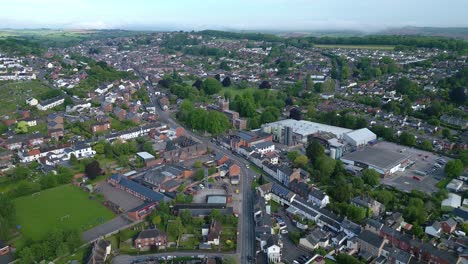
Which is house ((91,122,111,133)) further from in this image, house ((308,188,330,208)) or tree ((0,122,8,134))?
house ((308,188,330,208))

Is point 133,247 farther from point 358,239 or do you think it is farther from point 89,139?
point 89,139

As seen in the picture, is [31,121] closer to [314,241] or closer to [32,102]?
[32,102]

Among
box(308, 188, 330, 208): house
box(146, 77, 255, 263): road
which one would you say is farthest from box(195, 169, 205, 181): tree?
box(308, 188, 330, 208): house

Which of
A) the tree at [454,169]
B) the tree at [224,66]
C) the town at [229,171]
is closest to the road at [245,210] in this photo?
the town at [229,171]

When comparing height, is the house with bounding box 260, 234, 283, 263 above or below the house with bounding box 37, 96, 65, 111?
below

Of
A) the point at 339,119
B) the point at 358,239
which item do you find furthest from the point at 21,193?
the point at 339,119

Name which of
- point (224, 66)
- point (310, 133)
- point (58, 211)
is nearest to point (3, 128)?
point (58, 211)
